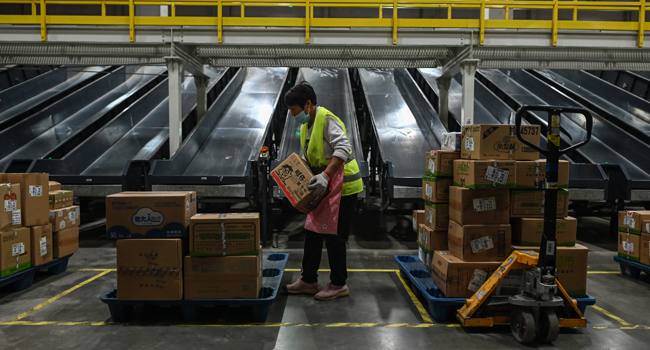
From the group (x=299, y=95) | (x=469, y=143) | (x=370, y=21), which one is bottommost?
(x=469, y=143)

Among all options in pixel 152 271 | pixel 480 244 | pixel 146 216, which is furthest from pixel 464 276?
pixel 146 216

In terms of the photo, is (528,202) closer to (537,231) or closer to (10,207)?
(537,231)

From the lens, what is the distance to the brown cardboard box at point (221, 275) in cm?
286

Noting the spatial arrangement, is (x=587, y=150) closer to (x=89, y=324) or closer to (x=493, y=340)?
(x=493, y=340)

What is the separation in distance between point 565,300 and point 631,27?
6.20 m

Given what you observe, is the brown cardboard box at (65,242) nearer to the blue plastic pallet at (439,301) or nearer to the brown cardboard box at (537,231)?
the blue plastic pallet at (439,301)

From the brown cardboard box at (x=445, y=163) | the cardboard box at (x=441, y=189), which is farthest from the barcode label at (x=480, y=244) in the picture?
the brown cardboard box at (x=445, y=163)

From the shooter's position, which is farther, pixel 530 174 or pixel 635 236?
pixel 635 236

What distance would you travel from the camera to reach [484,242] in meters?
2.95

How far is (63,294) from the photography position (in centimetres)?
353

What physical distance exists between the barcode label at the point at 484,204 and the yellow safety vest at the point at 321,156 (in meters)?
0.98

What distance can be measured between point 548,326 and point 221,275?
93.4 inches

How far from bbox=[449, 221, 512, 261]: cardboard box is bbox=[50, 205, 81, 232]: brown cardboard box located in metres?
4.26

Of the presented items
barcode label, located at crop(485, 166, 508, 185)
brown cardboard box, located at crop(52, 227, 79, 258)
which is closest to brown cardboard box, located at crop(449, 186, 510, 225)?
barcode label, located at crop(485, 166, 508, 185)
